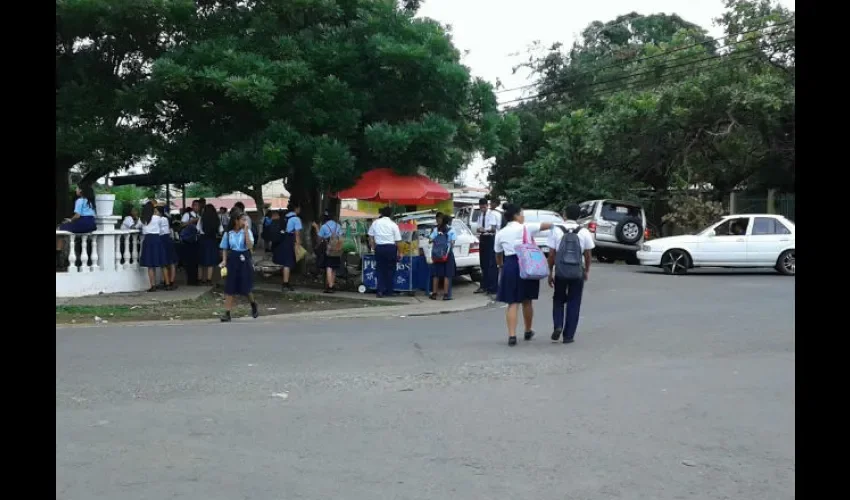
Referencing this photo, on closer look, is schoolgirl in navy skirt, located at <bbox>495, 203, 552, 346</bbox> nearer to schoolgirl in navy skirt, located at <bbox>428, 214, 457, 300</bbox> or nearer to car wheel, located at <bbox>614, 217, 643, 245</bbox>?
schoolgirl in navy skirt, located at <bbox>428, 214, 457, 300</bbox>

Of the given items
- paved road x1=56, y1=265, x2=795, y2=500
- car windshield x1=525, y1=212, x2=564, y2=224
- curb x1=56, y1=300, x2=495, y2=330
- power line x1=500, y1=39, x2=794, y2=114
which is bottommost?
paved road x1=56, y1=265, x2=795, y2=500

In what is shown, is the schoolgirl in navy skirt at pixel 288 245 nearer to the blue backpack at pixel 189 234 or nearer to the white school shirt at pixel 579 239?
the blue backpack at pixel 189 234

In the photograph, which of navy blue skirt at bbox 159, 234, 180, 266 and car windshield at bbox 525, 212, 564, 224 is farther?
car windshield at bbox 525, 212, 564, 224

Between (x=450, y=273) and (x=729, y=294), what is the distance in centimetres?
522

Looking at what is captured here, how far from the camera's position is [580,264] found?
33.2 ft

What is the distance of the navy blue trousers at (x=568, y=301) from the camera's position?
10219 mm

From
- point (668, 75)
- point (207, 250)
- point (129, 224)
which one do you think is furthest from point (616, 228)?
point (129, 224)

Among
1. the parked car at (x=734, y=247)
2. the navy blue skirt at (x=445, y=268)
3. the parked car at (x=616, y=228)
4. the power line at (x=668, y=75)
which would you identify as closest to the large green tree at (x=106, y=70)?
the navy blue skirt at (x=445, y=268)

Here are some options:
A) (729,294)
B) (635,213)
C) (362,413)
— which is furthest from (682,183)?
(362,413)

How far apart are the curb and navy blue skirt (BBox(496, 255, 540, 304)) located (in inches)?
149

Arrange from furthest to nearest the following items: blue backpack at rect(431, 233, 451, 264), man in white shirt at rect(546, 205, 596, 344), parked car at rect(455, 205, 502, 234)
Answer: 1. parked car at rect(455, 205, 502, 234)
2. blue backpack at rect(431, 233, 451, 264)
3. man in white shirt at rect(546, 205, 596, 344)

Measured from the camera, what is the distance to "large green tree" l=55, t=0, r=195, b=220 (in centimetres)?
1487

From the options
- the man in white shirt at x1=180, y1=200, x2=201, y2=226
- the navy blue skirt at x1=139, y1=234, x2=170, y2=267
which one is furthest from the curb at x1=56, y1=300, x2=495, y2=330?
the man in white shirt at x1=180, y1=200, x2=201, y2=226
